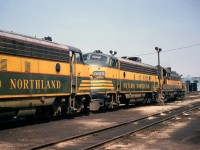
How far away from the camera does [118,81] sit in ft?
77.2

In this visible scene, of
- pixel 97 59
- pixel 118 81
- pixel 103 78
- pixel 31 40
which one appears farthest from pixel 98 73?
pixel 31 40

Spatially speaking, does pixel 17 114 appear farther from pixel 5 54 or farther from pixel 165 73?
pixel 165 73

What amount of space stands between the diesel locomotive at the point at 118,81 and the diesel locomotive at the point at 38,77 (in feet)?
6.56

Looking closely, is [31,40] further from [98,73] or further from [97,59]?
[97,59]

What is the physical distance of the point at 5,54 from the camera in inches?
497

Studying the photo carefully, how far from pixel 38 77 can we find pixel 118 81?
9953 mm

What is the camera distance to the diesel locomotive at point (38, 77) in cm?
1270

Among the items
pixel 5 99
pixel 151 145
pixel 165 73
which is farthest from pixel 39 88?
pixel 165 73

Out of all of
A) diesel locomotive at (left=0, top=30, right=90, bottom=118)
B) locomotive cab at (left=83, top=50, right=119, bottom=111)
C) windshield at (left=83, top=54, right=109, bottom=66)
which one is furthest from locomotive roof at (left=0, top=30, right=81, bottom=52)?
windshield at (left=83, top=54, right=109, bottom=66)

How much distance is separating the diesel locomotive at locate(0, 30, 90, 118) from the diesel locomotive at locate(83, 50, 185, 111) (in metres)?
2.00

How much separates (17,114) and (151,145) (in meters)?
6.50

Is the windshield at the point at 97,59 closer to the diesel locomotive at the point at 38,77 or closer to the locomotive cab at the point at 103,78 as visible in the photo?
the locomotive cab at the point at 103,78

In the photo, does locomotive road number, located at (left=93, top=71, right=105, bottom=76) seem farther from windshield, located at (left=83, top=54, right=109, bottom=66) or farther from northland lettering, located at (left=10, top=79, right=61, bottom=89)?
northland lettering, located at (left=10, top=79, right=61, bottom=89)

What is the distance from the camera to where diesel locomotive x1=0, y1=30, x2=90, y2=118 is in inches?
500
